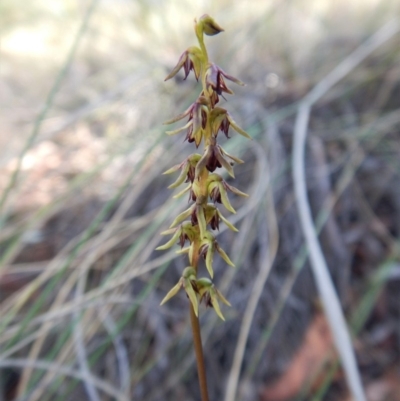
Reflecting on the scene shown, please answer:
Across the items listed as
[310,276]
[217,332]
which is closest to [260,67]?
[310,276]

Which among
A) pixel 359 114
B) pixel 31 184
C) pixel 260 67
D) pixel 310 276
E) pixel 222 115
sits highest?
pixel 260 67

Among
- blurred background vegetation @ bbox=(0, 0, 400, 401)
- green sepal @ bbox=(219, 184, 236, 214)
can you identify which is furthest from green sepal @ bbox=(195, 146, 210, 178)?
blurred background vegetation @ bbox=(0, 0, 400, 401)

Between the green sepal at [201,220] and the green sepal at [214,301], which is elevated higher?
the green sepal at [201,220]

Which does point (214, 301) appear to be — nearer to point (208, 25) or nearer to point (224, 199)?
point (224, 199)

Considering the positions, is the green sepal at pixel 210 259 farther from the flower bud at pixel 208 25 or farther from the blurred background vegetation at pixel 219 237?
the blurred background vegetation at pixel 219 237

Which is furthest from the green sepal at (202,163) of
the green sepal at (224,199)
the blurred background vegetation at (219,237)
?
the blurred background vegetation at (219,237)

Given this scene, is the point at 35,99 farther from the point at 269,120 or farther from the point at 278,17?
the point at 269,120

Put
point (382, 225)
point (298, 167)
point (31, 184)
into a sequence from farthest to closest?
1. point (31, 184)
2. point (382, 225)
3. point (298, 167)

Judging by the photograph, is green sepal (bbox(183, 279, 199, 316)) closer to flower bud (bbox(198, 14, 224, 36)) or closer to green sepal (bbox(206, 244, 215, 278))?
green sepal (bbox(206, 244, 215, 278))
